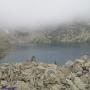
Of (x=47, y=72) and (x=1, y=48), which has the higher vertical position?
(x=1, y=48)

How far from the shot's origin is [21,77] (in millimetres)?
15492

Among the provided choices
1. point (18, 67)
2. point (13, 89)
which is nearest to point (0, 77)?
point (18, 67)

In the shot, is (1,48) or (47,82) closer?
(1,48)

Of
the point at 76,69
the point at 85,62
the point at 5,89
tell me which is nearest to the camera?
the point at 5,89

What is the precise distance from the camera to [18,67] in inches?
707

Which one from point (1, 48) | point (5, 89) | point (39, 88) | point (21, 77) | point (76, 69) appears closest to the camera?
point (5, 89)

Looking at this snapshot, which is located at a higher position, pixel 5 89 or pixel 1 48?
pixel 1 48

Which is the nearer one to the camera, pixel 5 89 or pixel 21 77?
pixel 5 89

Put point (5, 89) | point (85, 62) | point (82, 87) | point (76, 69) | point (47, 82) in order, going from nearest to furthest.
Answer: point (5, 89) < point (82, 87) < point (47, 82) < point (76, 69) < point (85, 62)

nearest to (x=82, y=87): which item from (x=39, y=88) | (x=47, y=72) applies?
(x=39, y=88)

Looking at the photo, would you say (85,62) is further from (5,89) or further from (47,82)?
(5,89)

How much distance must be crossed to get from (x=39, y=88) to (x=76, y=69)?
623 cm

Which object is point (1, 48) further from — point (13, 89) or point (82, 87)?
point (13, 89)

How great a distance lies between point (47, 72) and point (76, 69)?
226 cm
